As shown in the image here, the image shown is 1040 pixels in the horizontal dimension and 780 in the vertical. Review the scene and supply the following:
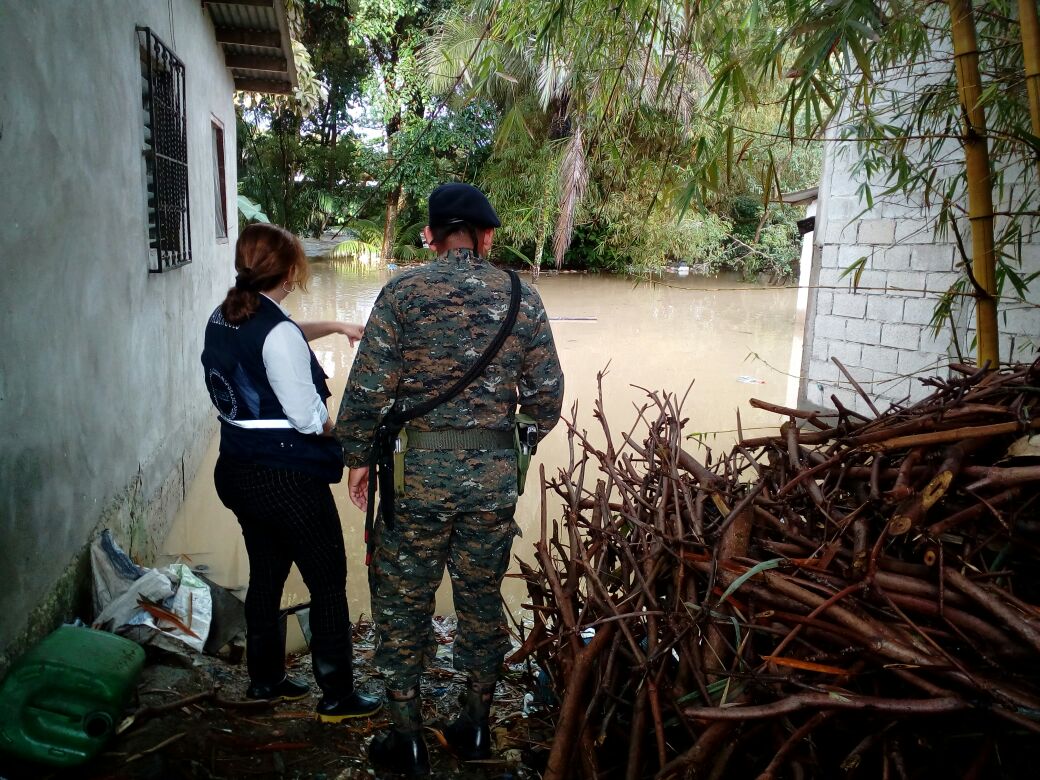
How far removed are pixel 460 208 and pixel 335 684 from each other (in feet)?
5.62

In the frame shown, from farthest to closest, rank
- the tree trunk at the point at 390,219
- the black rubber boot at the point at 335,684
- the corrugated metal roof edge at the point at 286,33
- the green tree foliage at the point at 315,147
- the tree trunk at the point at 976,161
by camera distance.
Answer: the tree trunk at the point at 390,219 → the green tree foliage at the point at 315,147 → the corrugated metal roof edge at the point at 286,33 → the black rubber boot at the point at 335,684 → the tree trunk at the point at 976,161

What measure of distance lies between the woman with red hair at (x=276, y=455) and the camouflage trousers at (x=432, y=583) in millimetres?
266

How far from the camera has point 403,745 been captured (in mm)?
2572

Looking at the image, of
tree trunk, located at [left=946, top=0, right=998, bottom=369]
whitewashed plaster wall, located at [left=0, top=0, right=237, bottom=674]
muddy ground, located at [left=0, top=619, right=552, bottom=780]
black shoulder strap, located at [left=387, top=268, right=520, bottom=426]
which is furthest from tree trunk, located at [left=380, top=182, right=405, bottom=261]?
tree trunk, located at [left=946, top=0, right=998, bottom=369]

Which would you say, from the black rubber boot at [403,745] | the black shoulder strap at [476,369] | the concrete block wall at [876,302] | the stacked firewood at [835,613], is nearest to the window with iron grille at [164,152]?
the black shoulder strap at [476,369]

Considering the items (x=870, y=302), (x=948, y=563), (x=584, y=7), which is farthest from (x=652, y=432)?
(x=870, y=302)

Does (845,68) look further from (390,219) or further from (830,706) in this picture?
(390,219)

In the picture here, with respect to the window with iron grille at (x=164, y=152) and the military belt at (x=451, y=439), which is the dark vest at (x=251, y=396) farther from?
the window with iron grille at (x=164, y=152)

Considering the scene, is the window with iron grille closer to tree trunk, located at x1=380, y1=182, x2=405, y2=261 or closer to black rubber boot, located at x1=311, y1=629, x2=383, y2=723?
black rubber boot, located at x1=311, y1=629, x2=383, y2=723

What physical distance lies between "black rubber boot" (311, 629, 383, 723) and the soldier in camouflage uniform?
261 mm

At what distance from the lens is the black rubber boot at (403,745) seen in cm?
256

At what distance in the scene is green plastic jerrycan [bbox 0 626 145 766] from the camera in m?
2.21

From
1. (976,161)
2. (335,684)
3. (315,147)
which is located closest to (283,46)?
(335,684)

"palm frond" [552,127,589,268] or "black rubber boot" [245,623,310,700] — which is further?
"palm frond" [552,127,589,268]
